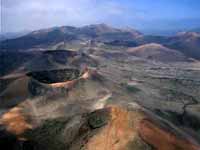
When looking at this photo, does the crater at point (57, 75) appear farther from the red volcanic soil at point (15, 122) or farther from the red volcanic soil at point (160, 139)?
the red volcanic soil at point (160, 139)

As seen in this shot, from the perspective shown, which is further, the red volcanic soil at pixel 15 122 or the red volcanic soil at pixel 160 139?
the red volcanic soil at pixel 15 122

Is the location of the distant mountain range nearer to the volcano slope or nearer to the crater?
the crater

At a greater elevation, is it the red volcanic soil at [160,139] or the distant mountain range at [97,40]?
the red volcanic soil at [160,139]

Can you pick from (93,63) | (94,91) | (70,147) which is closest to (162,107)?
(94,91)

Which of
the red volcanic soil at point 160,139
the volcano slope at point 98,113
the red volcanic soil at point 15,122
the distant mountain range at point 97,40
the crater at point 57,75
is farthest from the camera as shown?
the distant mountain range at point 97,40

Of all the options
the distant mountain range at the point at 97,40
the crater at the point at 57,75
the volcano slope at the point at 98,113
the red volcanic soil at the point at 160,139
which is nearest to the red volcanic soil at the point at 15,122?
the volcano slope at the point at 98,113

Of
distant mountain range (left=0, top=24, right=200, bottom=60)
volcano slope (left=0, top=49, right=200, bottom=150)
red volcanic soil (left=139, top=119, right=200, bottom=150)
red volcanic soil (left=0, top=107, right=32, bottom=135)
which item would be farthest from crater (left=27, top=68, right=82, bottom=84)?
distant mountain range (left=0, top=24, right=200, bottom=60)

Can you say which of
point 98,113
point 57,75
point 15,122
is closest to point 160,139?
point 98,113

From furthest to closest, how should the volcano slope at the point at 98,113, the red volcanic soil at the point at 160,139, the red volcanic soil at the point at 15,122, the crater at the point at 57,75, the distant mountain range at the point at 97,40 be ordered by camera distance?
the distant mountain range at the point at 97,40 < the crater at the point at 57,75 < the red volcanic soil at the point at 15,122 < the volcano slope at the point at 98,113 < the red volcanic soil at the point at 160,139
